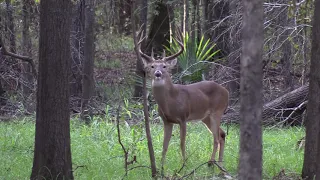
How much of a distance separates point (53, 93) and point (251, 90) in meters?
3.89

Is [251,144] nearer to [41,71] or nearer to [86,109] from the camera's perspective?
[41,71]

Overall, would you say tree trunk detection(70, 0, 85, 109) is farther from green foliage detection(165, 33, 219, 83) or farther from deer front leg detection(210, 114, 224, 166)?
deer front leg detection(210, 114, 224, 166)

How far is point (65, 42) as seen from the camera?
6.73 m

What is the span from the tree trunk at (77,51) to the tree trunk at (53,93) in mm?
9870

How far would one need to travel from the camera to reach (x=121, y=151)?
31.8 feet

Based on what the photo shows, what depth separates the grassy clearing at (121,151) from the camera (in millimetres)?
8065

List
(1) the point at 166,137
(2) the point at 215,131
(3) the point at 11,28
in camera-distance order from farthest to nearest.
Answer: (3) the point at 11,28, (2) the point at 215,131, (1) the point at 166,137

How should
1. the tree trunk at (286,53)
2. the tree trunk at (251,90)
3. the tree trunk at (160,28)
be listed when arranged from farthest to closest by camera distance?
the tree trunk at (160,28) < the tree trunk at (286,53) < the tree trunk at (251,90)

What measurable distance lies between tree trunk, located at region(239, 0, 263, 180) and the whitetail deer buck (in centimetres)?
624

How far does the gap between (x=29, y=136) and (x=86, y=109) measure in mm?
2735

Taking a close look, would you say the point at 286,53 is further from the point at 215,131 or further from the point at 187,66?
the point at 215,131

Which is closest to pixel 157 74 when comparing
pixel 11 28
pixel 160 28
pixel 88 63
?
pixel 88 63

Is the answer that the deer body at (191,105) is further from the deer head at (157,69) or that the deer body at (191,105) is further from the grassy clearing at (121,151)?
the grassy clearing at (121,151)

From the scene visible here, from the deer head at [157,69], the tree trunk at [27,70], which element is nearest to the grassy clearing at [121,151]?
the deer head at [157,69]
